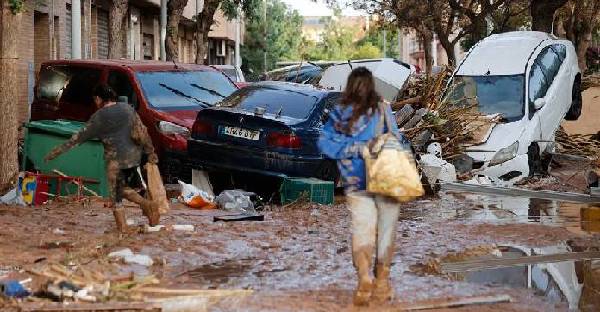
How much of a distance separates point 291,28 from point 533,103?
75611mm

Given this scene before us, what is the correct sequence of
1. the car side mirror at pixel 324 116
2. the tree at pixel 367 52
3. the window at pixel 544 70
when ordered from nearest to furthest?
the car side mirror at pixel 324 116 → the window at pixel 544 70 → the tree at pixel 367 52

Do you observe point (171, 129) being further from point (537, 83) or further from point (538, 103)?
point (537, 83)

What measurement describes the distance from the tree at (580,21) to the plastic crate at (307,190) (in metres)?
25.6

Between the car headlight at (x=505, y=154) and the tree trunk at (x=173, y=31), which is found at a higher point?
the tree trunk at (x=173, y=31)

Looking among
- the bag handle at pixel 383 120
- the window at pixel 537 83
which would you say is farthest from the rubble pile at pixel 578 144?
the bag handle at pixel 383 120

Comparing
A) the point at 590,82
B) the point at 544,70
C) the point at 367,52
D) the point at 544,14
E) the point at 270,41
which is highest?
the point at 367,52

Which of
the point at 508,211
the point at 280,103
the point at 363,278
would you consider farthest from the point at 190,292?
the point at 280,103

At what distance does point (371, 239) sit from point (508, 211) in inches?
237

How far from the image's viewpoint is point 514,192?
14219 millimetres

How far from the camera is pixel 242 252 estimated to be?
9.12 metres

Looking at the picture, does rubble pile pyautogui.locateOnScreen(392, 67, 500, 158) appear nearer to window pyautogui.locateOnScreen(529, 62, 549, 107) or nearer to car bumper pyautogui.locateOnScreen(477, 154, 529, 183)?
car bumper pyautogui.locateOnScreen(477, 154, 529, 183)

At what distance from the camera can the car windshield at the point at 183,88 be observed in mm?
14539

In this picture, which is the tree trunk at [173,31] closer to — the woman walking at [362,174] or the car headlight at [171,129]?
the car headlight at [171,129]

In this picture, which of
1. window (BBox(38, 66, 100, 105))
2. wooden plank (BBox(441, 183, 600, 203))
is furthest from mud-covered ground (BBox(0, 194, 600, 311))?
window (BBox(38, 66, 100, 105))
